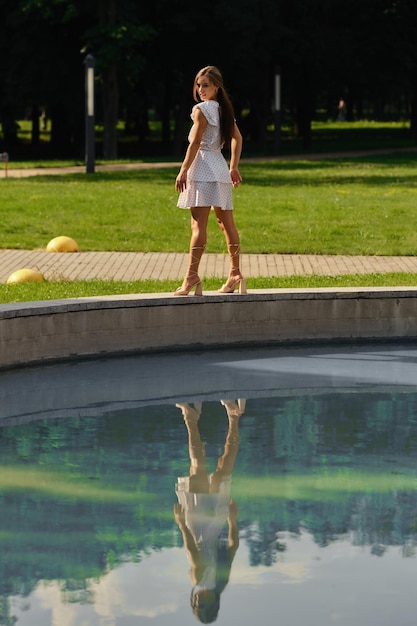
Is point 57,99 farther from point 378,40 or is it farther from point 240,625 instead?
point 240,625

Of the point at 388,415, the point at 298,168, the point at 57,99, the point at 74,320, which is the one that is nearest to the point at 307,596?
the point at 388,415

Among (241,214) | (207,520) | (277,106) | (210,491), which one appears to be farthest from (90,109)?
(207,520)

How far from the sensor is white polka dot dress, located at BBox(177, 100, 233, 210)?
33.2 feet

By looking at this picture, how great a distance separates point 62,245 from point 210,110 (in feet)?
22.7

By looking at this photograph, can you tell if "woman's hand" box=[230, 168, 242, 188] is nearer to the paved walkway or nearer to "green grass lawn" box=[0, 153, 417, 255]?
the paved walkway

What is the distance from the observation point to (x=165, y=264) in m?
15.2

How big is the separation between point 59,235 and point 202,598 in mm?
13639

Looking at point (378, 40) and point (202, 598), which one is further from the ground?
point (378, 40)

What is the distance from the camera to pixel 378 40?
181 feet

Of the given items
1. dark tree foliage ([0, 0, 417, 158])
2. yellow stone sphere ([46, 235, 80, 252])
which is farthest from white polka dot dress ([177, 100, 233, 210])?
dark tree foliage ([0, 0, 417, 158])

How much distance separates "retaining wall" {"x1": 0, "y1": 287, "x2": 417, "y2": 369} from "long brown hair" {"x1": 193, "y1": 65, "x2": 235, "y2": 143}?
129cm

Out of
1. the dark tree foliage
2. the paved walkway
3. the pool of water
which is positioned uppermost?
the dark tree foliage

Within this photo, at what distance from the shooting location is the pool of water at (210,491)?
5008 millimetres

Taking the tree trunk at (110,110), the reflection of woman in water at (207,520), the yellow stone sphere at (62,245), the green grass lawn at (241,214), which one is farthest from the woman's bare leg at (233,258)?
the tree trunk at (110,110)
